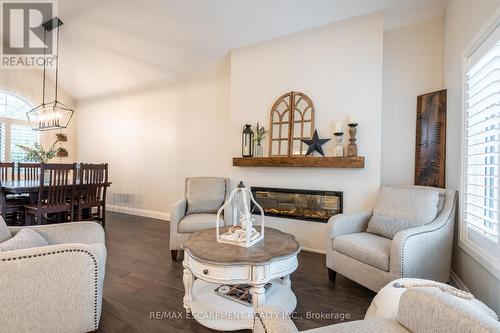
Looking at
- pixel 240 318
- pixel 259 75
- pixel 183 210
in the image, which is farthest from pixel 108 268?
pixel 259 75

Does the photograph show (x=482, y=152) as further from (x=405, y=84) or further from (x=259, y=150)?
(x=259, y=150)

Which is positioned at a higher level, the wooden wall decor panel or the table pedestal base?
the wooden wall decor panel

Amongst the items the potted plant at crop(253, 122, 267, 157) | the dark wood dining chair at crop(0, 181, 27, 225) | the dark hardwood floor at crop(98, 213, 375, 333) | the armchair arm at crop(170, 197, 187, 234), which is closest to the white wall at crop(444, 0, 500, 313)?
the dark hardwood floor at crop(98, 213, 375, 333)

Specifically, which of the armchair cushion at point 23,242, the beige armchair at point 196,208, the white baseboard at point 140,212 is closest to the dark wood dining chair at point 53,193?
the white baseboard at point 140,212

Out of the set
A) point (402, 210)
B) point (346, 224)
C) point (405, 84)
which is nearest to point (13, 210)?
point (346, 224)

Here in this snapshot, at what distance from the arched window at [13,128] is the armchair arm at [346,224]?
622cm

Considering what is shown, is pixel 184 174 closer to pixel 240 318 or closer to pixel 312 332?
pixel 240 318

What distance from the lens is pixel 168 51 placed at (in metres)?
4.11

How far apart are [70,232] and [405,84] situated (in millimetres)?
3729

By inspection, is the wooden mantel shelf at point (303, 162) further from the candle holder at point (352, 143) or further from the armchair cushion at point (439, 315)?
the armchair cushion at point (439, 315)

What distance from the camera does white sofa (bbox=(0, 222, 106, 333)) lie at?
1213 millimetres

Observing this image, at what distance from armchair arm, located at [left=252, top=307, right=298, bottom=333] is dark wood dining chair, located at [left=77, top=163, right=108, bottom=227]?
378 cm

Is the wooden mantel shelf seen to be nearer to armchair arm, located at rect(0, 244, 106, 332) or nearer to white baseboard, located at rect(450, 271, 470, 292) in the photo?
white baseboard, located at rect(450, 271, 470, 292)

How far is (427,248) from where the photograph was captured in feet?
6.24
